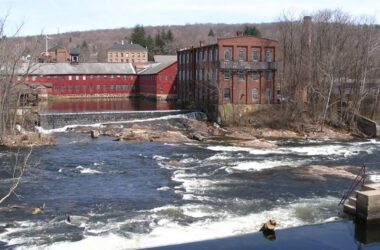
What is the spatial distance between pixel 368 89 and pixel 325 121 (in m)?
8.76

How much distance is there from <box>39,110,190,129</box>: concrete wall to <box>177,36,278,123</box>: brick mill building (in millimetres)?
5020

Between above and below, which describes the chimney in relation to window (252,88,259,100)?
→ above

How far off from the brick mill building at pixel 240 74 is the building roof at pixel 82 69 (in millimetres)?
41525

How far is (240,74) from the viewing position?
58.9 metres

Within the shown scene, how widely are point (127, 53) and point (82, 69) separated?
54.5 metres

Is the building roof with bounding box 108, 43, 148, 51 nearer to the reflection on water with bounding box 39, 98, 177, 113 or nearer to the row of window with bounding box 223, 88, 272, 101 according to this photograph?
the reflection on water with bounding box 39, 98, 177, 113

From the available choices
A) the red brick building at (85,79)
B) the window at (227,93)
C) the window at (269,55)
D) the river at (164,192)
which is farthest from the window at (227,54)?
the red brick building at (85,79)

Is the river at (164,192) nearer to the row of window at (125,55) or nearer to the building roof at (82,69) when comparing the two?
the building roof at (82,69)

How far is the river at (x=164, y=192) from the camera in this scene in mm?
19969

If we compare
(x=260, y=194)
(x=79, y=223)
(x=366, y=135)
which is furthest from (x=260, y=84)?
(x=79, y=223)

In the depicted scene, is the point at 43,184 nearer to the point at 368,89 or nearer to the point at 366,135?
the point at 366,135

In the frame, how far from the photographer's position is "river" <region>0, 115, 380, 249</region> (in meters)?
20.0

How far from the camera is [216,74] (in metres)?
59.0

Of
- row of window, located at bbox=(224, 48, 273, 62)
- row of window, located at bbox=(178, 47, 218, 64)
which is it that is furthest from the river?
row of window, located at bbox=(178, 47, 218, 64)
